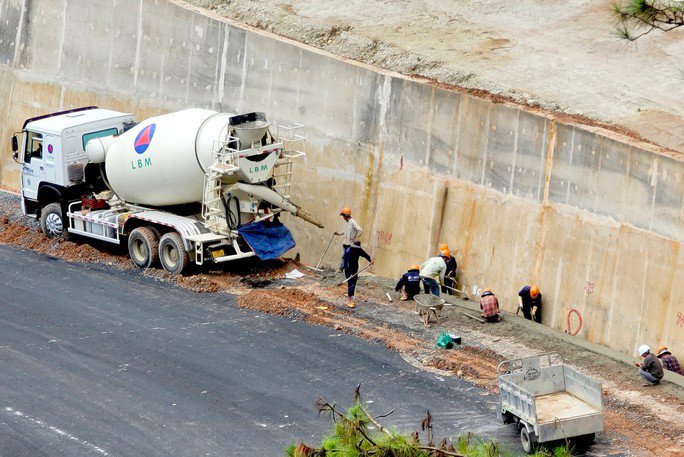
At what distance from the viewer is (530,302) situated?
23062mm

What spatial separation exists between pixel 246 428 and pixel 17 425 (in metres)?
3.31

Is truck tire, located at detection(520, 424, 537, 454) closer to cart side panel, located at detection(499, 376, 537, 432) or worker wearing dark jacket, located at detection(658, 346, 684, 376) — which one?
cart side panel, located at detection(499, 376, 537, 432)

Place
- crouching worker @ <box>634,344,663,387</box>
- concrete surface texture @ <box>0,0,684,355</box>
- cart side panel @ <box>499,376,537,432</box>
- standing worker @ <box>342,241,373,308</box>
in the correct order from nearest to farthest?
cart side panel @ <box>499,376,537,432</box>
crouching worker @ <box>634,344,663,387</box>
concrete surface texture @ <box>0,0,684,355</box>
standing worker @ <box>342,241,373,308</box>

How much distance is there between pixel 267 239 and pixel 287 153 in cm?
231

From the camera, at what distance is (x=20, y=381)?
776 inches

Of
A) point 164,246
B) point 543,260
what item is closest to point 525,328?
point 543,260

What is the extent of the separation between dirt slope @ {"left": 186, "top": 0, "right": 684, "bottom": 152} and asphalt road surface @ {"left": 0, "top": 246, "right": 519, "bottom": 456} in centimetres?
698

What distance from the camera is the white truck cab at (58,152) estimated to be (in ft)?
89.5

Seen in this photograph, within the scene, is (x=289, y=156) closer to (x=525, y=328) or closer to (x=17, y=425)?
(x=525, y=328)

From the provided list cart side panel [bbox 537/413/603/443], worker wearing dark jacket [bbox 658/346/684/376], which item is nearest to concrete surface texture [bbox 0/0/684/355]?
worker wearing dark jacket [bbox 658/346/684/376]

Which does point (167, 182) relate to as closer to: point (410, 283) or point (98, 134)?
point (98, 134)

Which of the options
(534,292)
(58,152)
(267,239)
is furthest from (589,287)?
(58,152)

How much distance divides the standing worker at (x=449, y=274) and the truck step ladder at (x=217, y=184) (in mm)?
4374

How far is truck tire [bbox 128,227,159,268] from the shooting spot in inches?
1008
